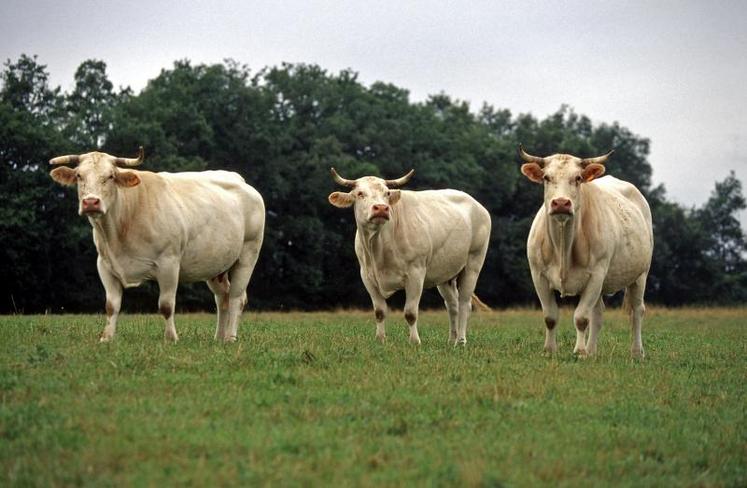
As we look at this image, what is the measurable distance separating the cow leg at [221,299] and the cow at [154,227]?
0.07ft

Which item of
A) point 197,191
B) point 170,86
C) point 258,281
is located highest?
point 170,86

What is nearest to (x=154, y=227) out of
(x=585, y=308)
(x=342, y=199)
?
(x=342, y=199)

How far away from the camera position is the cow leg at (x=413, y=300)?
1592 centimetres

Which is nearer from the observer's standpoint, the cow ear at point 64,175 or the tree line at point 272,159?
the cow ear at point 64,175

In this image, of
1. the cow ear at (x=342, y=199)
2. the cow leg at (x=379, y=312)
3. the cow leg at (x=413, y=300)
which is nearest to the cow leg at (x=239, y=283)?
the cow ear at (x=342, y=199)

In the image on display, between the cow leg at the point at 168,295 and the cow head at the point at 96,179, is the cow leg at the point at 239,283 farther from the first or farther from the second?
the cow head at the point at 96,179

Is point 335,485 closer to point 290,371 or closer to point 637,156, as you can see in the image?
point 290,371

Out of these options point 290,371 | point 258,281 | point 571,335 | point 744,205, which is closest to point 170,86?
point 258,281

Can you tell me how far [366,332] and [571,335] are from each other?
13.0 feet

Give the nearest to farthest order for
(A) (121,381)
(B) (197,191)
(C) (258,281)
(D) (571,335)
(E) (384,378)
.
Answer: (A) (121,381), (E) (384,378), (B) (197,191), (D) (571,335), (C) (258,281)

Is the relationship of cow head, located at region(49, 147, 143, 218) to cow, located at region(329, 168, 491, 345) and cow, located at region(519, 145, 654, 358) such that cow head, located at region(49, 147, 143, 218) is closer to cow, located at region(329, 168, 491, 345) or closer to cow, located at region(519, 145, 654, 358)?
cow, located at region(329, 168, 491, 345)

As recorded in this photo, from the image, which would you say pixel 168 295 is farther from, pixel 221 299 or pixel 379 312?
pixel 379 312

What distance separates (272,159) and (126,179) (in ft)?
149

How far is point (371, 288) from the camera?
54.2ft
